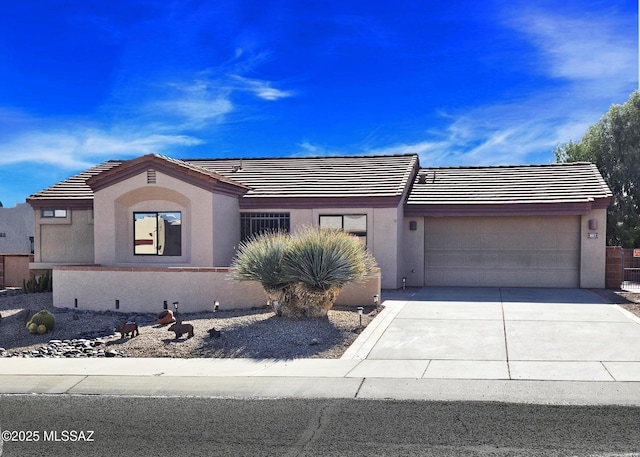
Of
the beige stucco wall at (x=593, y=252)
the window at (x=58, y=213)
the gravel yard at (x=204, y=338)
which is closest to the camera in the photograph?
the gravel yard at (x=204, y=338)

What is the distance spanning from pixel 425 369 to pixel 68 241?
15592 millimetres

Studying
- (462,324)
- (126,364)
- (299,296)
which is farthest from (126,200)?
(462,324)

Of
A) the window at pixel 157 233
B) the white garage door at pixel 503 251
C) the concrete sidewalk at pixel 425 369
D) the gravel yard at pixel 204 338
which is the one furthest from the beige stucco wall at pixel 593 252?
the window at pixel 157 233

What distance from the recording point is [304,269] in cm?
1234

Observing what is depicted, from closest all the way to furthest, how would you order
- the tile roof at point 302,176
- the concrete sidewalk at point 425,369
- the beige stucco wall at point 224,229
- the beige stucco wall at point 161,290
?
the concrete sidewalk at point 425,369 → the beige stucco wall at point 161,290 → the beige stucco wall at point 224,229 → the tile roof at point 302,176

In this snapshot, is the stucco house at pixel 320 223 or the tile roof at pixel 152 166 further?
the tile roof at pixel 152 166

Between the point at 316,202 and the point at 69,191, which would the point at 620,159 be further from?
the point at 69,191

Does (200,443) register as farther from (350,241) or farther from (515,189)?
(515,189)

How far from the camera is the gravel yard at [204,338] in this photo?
10609 mm

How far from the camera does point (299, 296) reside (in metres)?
12.7

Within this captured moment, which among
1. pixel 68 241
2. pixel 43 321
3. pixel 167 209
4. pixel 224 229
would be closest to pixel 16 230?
pixel 68 241

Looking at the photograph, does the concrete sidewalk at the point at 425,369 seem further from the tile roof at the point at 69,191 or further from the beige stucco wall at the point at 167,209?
the tile roof at the point at 69,191

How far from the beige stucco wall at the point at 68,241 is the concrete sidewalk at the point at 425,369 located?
34.6 ft

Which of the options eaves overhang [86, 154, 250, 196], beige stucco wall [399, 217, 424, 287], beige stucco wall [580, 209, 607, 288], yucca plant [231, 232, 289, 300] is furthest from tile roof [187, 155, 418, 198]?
yucca plant [231, 232, 289, 300]
